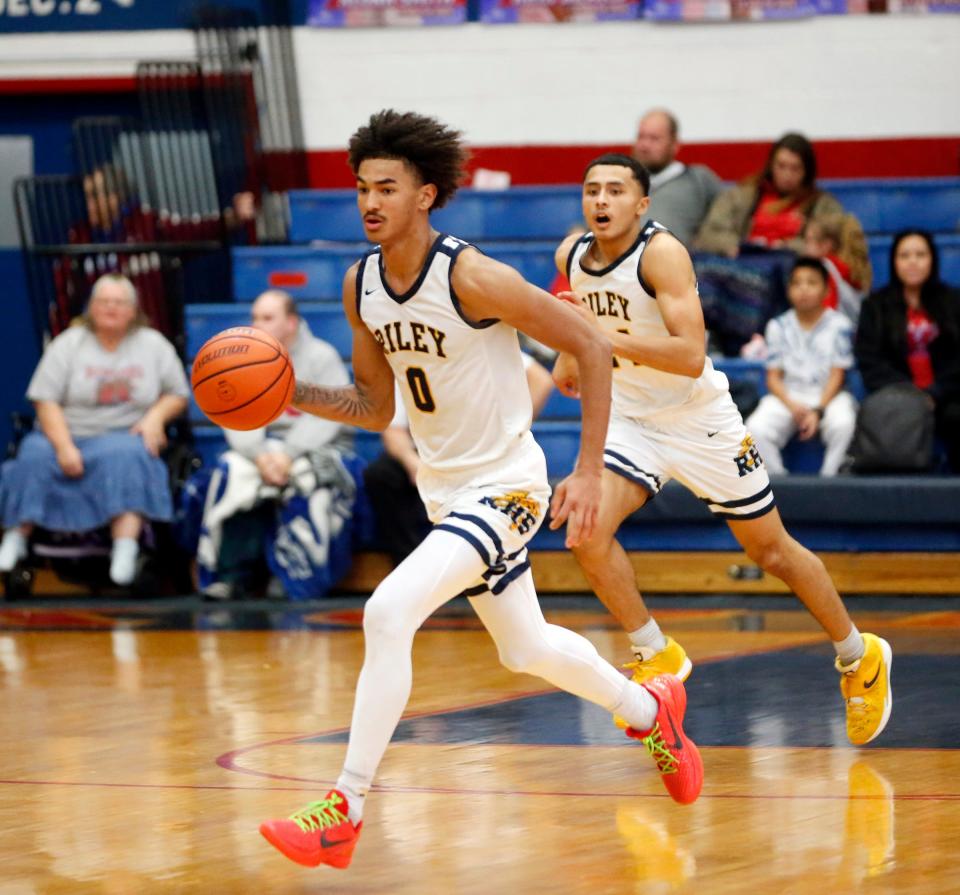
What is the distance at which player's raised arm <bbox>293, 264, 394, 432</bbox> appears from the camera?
4441 mm

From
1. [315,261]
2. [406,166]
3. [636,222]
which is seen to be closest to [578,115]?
[315,261]

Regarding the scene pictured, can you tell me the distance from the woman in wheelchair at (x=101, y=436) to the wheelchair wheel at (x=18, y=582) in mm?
71

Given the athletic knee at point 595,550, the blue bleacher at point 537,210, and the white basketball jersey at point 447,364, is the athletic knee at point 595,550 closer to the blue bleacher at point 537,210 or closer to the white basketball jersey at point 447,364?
the white basketball jersey at point 447,364

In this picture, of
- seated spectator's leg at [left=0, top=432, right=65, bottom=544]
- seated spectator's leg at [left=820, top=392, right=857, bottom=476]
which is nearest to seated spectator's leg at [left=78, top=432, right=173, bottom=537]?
seated spectator's leg at [left=0, top=432, right=65, bottom=544]

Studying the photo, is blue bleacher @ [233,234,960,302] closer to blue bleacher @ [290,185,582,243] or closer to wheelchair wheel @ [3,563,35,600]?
blue bleacher @ [290,185,582,243]

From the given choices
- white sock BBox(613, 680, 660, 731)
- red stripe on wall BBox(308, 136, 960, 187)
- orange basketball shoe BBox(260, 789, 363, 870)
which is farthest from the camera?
red stripe on wall BBox(308, 136, 960, 187)

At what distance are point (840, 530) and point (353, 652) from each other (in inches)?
104

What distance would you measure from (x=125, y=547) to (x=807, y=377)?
3565mm

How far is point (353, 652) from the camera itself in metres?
7.45

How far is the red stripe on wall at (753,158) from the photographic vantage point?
1128 centimetres

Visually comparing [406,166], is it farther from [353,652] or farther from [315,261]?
[315,261]

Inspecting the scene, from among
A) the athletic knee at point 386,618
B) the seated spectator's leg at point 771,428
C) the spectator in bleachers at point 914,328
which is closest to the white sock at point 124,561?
the seated spectator's leg at point 771,428

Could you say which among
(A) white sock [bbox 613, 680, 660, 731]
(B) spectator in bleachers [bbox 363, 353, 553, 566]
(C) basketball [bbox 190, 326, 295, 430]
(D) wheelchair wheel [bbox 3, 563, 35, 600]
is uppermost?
(C) basketball [bbox 190, 326, 295, 430]

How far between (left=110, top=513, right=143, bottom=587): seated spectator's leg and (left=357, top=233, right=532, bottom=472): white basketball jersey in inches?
200
